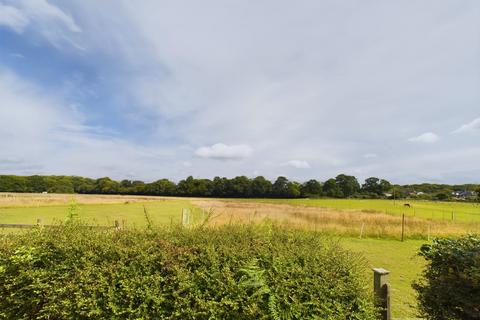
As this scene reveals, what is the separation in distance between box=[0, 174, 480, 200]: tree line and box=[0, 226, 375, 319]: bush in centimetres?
9948

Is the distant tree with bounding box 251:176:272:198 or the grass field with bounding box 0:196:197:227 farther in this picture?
the distant tree with bounding box 251:176:272:198

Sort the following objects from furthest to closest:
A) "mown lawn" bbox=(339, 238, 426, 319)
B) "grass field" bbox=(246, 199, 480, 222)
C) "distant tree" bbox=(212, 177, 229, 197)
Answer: "distant tree" bbox=(212, 177, 229, 197) → "grass field" bbox=(246, 199, 480, 222) → "mown lawn" bbox=(339, 238, 426, 319)

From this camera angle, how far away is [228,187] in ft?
354

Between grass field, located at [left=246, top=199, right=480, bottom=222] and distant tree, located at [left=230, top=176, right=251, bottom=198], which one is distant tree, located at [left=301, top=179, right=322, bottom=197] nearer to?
distant tree, located at [left=230, top=176, right=251, bottom=198]

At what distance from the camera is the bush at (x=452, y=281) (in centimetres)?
326

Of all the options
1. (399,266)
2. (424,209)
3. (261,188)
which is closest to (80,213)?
(399,266)

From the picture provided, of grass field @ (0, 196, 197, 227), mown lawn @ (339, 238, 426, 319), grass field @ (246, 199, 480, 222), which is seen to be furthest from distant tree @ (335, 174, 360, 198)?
mown lawn @ (339, 238, 426, 319)

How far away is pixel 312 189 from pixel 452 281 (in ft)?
343

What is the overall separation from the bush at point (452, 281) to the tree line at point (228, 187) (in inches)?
3882

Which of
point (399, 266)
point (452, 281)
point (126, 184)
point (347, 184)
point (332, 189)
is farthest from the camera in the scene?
point (126, 184)

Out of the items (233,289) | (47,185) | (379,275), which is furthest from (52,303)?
(47,185)

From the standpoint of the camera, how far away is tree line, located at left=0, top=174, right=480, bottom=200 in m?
101

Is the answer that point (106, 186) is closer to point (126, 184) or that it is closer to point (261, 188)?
point (126, 184)

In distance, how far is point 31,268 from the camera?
378 centimetres
